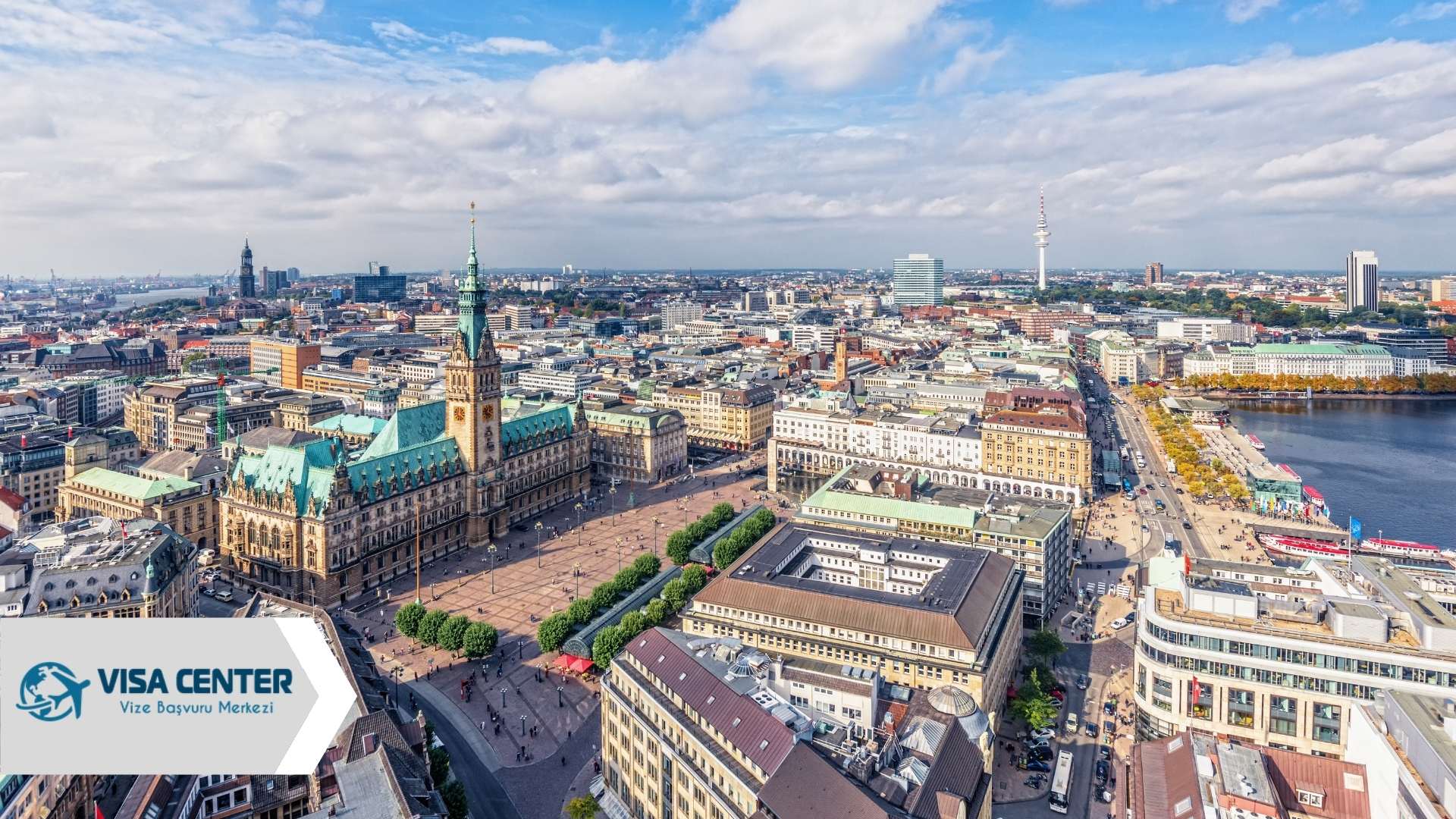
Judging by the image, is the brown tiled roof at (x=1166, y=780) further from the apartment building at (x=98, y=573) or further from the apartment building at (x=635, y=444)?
the apartment building at (x=635, y=444)

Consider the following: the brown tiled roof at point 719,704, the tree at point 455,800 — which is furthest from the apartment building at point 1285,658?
the tree at point 455,800

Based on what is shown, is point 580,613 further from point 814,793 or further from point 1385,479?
point 1385,479

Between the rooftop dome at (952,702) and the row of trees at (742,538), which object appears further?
the row of trees at (742,538)

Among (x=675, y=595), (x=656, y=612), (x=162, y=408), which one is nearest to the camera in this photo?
(x=656, y=612)

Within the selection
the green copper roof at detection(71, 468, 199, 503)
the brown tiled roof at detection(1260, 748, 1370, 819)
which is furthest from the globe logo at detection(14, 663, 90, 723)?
the green copper roof at detection(71, 468, 199, 503)

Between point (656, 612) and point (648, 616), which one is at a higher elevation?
point (656, 612)

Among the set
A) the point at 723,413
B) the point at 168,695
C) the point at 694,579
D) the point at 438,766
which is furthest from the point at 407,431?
the point at 168,695
